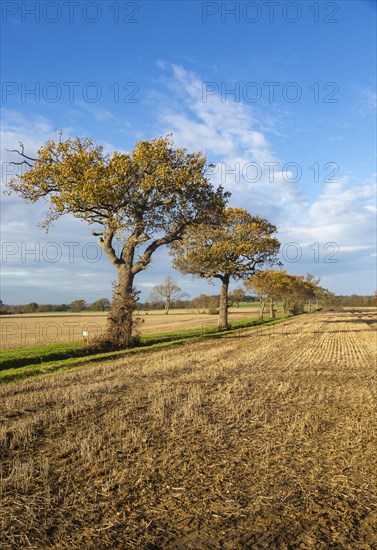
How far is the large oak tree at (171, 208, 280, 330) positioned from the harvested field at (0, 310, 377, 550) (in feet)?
87.7

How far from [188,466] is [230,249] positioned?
3471 centimetres

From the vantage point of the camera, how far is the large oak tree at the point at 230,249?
41.2m

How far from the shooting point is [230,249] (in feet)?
135

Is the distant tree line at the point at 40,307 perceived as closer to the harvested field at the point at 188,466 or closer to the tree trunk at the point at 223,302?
the tree trunk at the point at 223,302

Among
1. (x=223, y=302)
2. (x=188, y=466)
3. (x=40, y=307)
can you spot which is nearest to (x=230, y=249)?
(x=223, y=302)

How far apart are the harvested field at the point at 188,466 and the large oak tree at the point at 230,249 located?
87.7 feet

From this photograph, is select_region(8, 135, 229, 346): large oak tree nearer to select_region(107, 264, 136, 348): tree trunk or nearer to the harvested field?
select_region(107, 264, 136, 348): tree trunk

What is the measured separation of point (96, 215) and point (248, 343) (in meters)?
14.7

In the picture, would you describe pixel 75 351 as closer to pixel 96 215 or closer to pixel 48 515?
pixel 96 215

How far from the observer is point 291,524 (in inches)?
214

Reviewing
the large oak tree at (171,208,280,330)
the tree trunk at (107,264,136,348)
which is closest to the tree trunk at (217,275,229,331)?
the large oak tree at (171,208,280,330)

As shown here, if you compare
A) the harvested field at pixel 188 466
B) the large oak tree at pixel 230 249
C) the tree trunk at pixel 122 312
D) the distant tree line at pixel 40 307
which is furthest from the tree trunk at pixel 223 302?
the distant tree line at pixel 40 307

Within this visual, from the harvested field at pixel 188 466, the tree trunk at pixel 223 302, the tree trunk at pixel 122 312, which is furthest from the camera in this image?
the tree trunk at pixel 223 302

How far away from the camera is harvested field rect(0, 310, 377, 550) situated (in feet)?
17.2
